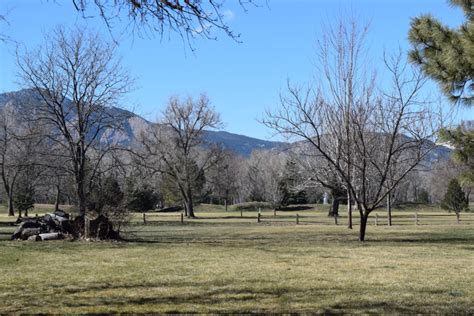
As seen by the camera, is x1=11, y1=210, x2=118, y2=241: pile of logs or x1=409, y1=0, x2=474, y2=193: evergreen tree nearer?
x1=409, y1=0, x2=474, y2=193: evergreen tree

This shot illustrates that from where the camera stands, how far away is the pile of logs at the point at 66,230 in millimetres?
20234

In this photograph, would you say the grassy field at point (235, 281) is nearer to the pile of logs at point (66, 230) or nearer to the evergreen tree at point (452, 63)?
the evergreen tree at point (452, 63)

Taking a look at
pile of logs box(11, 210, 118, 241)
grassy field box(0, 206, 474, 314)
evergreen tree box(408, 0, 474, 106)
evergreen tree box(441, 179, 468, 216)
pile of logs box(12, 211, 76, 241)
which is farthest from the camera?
evergreen tree box(441, 179, 468, 216)

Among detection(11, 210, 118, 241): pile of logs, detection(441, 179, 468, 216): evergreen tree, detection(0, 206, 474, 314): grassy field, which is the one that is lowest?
detection(0, 206, 474, 314): grassy field

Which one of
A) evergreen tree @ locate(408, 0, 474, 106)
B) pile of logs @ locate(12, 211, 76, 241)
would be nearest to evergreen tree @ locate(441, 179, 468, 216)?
pile of logs @ locate(12, 211, 76, 241)

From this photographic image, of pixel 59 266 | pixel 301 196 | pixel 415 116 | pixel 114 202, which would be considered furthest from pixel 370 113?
pixel 301 196

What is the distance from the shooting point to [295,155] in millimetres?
28156

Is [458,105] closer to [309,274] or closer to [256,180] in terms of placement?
[309,274]

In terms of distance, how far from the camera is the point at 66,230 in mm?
21516

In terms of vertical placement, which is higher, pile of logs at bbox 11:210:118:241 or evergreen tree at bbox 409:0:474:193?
evergreen tree at bbox 409:0:474:193

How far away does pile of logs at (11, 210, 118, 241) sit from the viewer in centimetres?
2023

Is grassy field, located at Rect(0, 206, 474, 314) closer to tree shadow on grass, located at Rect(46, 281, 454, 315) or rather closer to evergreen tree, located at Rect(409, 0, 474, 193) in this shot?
tree shadow on grass, located at Rect(46, 281, 454, 315)

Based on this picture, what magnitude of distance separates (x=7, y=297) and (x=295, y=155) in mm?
21607

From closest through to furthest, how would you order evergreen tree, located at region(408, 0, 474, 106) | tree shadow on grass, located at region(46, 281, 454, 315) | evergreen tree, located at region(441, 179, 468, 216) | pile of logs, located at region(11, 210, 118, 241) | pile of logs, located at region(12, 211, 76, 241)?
tree shadow on grass, located at region(46, 281, 454, 315) < evergreen tree, located at region(408, 0, 474, 106) < pile of logs, located at region(11, 210, 118, 241) < pile of logs, located at region(12, 211, 76, 241) < evergreen tree, located at region(441, 179, 468, 216)
